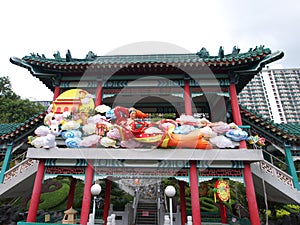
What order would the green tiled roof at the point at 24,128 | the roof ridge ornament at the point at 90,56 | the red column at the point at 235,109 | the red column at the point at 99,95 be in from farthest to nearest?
the roof ridge ornament at the point at 90,56 → the green tiled roof at the point at 24,128 → the red column at the point at 99,95 → the red column at the point at 235,109

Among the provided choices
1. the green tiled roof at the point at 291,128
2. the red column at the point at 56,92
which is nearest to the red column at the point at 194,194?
the green tiled roof at the point at 291,128

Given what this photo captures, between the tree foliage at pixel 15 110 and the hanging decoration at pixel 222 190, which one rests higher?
the tree foliage at pixel 15 110

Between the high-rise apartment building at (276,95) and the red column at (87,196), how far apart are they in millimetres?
83694

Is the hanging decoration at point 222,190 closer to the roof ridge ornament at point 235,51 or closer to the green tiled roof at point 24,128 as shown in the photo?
the roof ridge ornament at point 235,51

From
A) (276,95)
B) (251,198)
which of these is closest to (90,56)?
(251,198)

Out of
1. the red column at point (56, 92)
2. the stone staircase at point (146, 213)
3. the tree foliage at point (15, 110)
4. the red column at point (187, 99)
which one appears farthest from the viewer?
the tree foliage at point (15, 110)

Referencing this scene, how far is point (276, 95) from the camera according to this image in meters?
87.8

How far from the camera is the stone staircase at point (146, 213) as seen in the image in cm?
1091

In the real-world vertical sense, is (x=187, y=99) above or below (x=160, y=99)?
below

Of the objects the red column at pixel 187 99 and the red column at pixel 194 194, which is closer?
the red column at pixel 194 194

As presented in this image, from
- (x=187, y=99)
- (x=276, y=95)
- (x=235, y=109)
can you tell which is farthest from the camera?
(x=276, y=95)

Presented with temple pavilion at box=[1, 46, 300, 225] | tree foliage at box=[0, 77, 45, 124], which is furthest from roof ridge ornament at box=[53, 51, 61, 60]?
tree foliage at box=[0, 77, 45, 124]

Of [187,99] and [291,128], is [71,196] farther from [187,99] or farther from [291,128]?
[291,128]

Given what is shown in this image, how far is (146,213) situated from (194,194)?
5.83 meters
